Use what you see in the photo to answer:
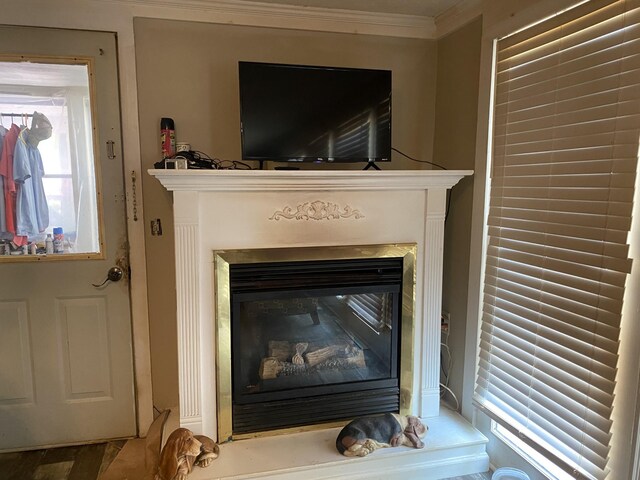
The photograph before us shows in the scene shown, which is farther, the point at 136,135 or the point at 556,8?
the point at 136,135

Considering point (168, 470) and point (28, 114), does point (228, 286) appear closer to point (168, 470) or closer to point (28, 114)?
point (168, 470)

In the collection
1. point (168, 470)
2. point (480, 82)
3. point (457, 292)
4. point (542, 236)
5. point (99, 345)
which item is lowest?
point (168, 470)

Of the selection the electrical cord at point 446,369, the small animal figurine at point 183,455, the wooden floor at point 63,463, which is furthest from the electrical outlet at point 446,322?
the small animal figurine at point 183,455

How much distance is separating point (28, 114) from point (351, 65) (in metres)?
1.70

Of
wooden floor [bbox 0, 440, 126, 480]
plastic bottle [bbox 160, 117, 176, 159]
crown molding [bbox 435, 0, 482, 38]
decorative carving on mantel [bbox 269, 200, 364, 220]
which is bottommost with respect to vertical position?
wooden floor [bbox 0, 440, 126, 480]

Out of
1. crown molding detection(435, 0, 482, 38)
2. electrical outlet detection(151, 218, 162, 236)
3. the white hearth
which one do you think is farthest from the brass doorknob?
crown molding detection(435, 0, 482, 38)

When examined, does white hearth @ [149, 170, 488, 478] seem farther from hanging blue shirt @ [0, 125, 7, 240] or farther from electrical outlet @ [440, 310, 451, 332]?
hanging blue shirt @ [0, 125, 7, 240]

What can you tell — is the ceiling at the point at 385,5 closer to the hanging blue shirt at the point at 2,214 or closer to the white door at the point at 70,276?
the white door at the point at 70,276

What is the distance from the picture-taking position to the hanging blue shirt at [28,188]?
6.95ft

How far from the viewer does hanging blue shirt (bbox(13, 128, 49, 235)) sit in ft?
6.95

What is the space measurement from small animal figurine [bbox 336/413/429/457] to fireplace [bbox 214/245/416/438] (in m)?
0.15

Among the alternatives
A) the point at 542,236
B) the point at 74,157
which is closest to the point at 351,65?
the point at 542,236

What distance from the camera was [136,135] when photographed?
219cm

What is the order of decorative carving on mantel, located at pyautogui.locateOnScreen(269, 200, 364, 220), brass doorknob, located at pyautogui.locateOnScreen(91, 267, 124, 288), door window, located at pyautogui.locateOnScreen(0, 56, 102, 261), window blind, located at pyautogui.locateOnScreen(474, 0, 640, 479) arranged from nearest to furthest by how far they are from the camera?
window blind, located at pyautogui.locateOnScreen(474, 0, 640, 479) < decorative carving on mantel, located at pyautogui.locateOnScreen(269, 200, 364, 220) < door window, located at pyautogui.locateOnScreen(0, 56, 102, 261) < brass doorknob, located at pyautogui.locateOnScreen(91, 267, 124, 288)
